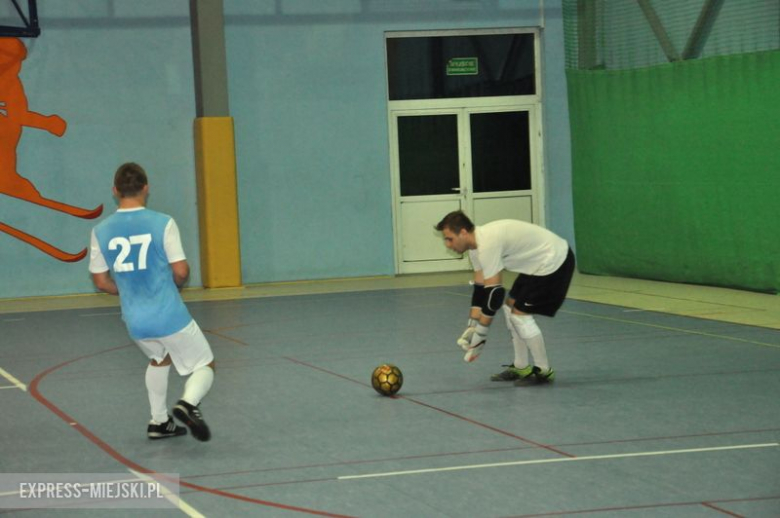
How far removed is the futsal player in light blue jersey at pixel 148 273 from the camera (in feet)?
21.6

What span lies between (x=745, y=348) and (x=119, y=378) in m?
5.20

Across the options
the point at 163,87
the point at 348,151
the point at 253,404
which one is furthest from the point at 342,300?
the point at 253,404

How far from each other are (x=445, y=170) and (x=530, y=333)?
10.1 m

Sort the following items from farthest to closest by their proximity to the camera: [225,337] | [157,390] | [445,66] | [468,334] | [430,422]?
1. [445,66]
2. [225,337]
3. [468,334]
4. [430,422]
5. [157,390]

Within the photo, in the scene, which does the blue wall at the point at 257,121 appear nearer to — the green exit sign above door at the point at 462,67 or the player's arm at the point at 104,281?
the green exit sign above door at the point at 462,67

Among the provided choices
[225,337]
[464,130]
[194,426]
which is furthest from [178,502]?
[464,130]

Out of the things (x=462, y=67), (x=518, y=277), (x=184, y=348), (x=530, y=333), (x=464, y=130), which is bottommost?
(x=530, y=333)

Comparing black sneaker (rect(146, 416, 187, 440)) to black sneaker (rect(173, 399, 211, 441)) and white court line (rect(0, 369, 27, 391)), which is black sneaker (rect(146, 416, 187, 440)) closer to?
black sneaker (rect(173, 399, 211, 441))

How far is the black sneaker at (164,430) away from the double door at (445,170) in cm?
1120

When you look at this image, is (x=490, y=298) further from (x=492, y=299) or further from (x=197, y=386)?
(x=197, y=386)

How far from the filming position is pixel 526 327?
844 centimetres

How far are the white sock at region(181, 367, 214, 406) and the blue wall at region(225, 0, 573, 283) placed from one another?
35.2 feet

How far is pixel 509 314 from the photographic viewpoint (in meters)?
8.59

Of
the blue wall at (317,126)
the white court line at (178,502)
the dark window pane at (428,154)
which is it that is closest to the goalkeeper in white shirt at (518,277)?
the white court line at (178,502)
